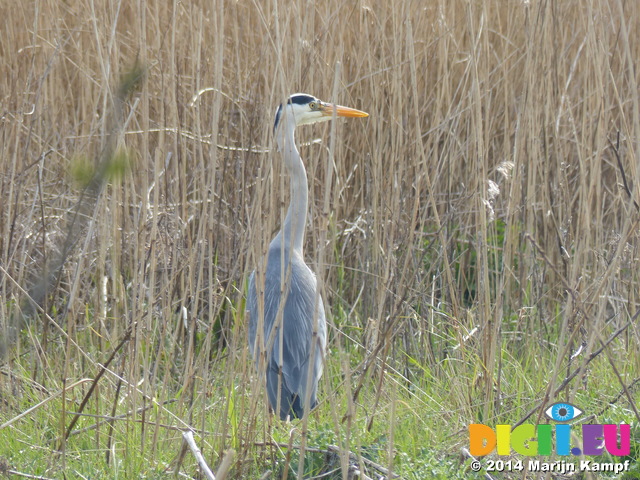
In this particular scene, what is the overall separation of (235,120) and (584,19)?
1.55 meters

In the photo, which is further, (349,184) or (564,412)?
(349,184)

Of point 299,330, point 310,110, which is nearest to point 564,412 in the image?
point 299,330

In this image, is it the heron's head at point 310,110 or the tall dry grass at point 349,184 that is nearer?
the tall dry grass at point 349,184

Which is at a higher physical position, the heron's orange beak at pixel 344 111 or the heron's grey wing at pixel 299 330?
the heron's orange beak at pixel 344 111

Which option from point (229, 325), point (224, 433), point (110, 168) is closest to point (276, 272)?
point (229, 325)

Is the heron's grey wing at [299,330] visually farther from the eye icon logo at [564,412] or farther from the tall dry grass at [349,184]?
the eye icon logo at [564,412]

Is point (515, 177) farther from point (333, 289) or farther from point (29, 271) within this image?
point (29, 271)

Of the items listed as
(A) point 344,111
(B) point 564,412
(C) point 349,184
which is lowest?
(B) point 564,412

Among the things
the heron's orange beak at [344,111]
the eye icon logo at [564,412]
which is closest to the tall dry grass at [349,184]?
the heron's orange beak at [344,111]

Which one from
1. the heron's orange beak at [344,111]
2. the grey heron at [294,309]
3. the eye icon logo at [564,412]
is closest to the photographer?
the eye icon logo at [564,412]

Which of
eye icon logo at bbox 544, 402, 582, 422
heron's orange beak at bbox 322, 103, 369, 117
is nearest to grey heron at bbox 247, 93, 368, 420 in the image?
heron's orange beak at bbox 322, 103, 369, 117

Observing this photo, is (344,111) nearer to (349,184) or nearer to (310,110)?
(310,110)

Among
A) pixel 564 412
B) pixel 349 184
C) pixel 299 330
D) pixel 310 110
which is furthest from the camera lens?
pixel 349 184

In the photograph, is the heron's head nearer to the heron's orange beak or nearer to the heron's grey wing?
the heron's orange beak
